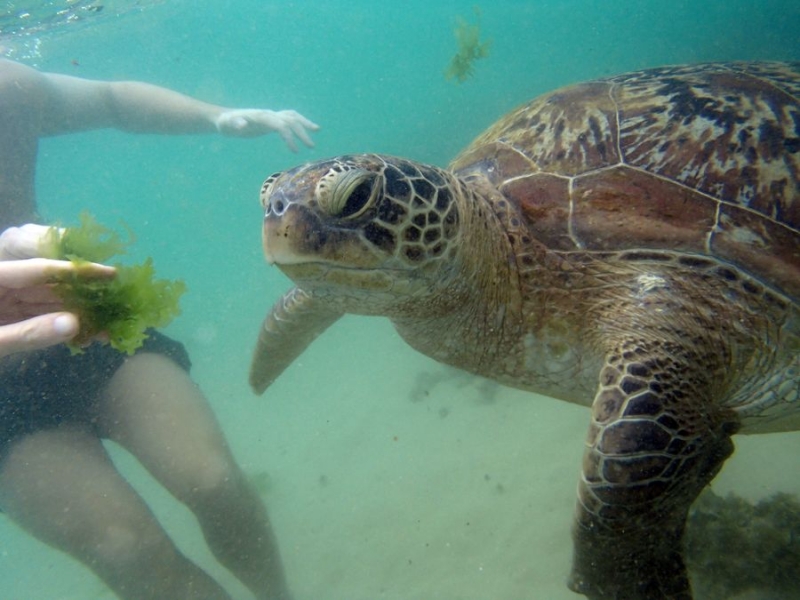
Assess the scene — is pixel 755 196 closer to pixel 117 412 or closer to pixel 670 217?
pixel 670 217

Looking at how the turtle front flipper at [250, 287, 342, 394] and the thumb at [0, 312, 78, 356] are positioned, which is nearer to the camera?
the thumb at [0, 312, 78, 356]

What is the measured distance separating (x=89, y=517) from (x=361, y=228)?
2.42m

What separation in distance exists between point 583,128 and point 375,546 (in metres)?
3.68

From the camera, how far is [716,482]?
3459 mm

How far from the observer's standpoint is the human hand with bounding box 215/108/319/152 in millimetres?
4215

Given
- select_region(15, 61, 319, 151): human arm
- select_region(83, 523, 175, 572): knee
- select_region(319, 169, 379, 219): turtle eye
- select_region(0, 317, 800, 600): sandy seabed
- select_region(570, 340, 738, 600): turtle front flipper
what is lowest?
select_region(0, 317, 800, 600): sandy seabed

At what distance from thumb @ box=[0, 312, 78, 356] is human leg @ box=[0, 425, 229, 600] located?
1812 millimetres

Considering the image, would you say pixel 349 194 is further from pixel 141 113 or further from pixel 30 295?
pixel 141 113

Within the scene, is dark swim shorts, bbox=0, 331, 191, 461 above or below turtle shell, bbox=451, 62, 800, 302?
below

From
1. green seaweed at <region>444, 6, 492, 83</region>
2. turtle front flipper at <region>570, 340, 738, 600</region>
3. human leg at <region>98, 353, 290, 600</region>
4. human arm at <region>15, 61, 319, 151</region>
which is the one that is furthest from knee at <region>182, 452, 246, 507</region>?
green seaweed at <region>444, 6, 492, 83</region>

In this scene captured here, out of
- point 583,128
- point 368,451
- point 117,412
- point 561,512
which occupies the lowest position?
point 368,451

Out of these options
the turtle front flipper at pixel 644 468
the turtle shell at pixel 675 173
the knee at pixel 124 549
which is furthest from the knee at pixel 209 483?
the turtle shell at pixel 675 173

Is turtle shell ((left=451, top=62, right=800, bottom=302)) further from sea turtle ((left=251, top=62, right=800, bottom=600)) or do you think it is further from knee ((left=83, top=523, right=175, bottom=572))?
knee ((left=83, top=523, right=175, bottom=572))

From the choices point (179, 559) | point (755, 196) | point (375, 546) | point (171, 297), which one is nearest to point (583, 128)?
point (755, 196)
